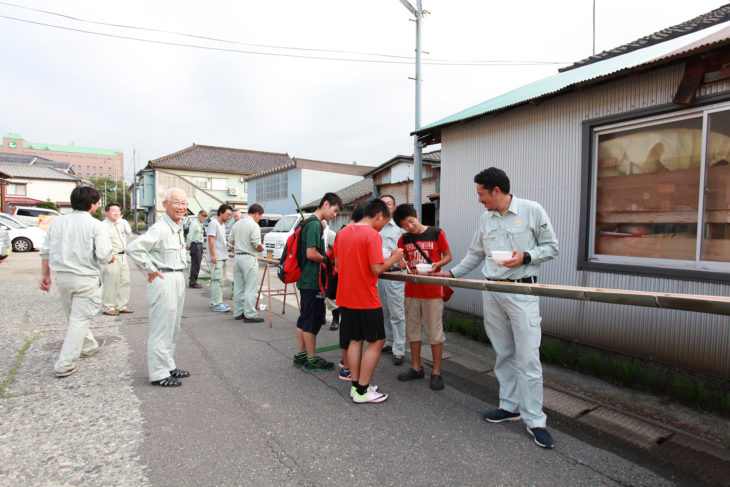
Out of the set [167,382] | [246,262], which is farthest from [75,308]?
[246,262]

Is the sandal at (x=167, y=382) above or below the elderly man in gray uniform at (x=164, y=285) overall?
below

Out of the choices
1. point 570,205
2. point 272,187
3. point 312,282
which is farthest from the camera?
point 272,187

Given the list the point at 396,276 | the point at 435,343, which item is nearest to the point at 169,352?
the point at 396,276

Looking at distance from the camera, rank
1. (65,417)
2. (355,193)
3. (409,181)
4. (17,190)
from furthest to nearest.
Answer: (17,190) < (355,193) < (409,181) < (65,417)

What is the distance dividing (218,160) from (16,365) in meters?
39.8

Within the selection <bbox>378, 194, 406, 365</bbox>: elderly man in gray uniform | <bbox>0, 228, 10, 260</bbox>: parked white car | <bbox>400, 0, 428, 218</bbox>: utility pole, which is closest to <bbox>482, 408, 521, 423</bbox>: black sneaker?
<bbox>378, 194, 406, 365</bbox>: elderly man in gray uniform

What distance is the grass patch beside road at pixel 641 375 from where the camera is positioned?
11.2 ft

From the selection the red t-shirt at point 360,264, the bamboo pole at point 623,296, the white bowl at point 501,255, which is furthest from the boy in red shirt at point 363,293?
the white bowl at point 501,255

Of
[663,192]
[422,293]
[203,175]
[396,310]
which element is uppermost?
[203,175]

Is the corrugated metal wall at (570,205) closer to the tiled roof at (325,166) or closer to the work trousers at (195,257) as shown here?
the work trousers at (195,257)

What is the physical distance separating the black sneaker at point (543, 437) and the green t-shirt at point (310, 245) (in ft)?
7.78

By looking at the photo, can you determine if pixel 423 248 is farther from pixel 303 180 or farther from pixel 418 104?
pixel 303 180

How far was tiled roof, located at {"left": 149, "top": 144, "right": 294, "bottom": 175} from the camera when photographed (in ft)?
127

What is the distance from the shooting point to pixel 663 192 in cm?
414
